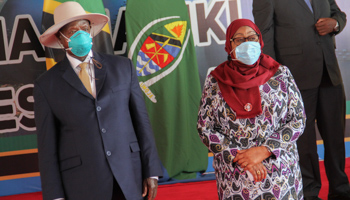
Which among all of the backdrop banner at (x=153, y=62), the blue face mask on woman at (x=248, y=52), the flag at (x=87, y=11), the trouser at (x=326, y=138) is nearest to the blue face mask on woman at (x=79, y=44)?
the blue face mask on woman at (x=248, y=52)

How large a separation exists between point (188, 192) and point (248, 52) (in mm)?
2057

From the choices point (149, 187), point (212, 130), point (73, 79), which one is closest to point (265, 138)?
point (212, 130)

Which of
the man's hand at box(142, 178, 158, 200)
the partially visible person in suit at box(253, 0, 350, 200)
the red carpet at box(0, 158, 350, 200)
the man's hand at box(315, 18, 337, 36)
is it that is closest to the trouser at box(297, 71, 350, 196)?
the partially visible person in suit at box(253, 0, 350, 200)

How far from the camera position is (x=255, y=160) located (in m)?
2.27

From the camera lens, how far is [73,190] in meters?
2.09

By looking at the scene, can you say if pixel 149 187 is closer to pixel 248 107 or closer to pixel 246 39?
pixel 248 107

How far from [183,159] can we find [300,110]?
212cm

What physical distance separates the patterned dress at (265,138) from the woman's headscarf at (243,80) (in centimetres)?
4

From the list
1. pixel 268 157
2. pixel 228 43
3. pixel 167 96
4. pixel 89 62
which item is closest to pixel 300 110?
pixel 268 157

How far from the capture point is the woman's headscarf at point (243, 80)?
233 centimetres

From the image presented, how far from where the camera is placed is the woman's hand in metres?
2.26

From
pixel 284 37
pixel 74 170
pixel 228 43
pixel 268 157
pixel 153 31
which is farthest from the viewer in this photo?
pixel 153 31

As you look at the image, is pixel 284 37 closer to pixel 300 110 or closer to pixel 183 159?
pixel 300 110

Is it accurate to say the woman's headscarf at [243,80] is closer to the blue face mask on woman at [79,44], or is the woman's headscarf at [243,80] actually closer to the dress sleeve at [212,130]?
the dress sleeve at [212,130]
